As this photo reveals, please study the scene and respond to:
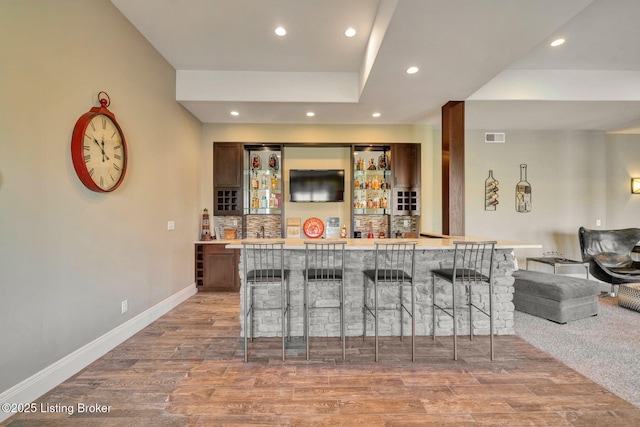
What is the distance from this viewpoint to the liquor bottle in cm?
571

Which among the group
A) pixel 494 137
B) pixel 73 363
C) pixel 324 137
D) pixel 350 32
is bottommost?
pixel 73 363

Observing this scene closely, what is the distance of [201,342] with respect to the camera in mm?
2922

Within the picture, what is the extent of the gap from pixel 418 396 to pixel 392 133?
4354 millimetres

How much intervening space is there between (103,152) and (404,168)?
4445 mm

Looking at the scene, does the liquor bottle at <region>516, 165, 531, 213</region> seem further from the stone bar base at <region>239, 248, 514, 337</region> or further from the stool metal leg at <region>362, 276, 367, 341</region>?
the stool metal leg at <region>362, 276, 367, 341</region>

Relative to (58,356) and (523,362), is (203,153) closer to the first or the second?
(58,356)

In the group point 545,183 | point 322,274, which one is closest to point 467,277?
point 322,274

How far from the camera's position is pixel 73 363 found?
2336mm

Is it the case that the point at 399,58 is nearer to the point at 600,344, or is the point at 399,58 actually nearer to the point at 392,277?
the point at 392,277

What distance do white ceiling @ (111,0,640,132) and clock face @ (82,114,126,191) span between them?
1.30 m

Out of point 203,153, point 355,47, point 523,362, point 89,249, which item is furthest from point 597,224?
point 89,249

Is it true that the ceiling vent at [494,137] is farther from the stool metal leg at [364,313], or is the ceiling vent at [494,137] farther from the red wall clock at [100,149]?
the red wall clock at [100,149]

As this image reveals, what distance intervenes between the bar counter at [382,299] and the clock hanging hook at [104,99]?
1807 mm

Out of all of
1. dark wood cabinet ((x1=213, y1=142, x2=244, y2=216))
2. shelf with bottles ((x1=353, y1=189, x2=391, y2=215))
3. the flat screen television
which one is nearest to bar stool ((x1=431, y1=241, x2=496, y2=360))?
shelf with bottles ((x1=353, y1=189, x2=391, y2=215))
